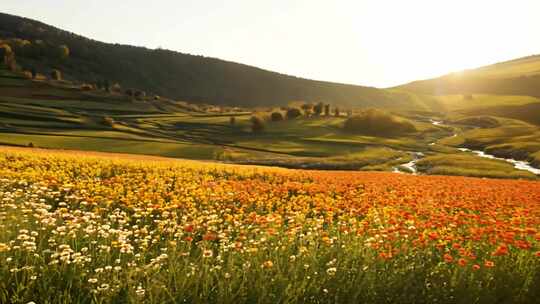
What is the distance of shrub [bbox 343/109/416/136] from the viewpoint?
118 m

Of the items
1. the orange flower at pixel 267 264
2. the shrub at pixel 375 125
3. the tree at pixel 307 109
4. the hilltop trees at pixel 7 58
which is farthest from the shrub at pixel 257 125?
the orange flower at pixel 267 264

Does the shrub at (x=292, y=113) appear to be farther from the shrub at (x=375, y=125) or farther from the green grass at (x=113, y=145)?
the green grass at (x=113, y=145)

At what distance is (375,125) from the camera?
12069 centimetres

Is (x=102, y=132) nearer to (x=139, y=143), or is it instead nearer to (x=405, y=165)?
(x=139, y=143)

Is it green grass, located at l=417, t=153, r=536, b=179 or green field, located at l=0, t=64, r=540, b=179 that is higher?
green field, located at l=0, t=64, r=540, b=179

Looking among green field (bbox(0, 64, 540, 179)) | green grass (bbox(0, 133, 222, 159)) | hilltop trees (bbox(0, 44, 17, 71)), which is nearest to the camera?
green grass (bbox(0, 133, 222, 159))

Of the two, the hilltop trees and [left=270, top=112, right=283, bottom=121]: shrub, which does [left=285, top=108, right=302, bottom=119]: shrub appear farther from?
the hilltop trees

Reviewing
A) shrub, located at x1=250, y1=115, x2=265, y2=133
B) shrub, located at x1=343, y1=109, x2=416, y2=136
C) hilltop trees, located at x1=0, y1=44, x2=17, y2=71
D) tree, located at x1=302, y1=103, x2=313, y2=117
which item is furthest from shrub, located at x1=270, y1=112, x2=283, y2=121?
hilltop trees, located at x1=0, y1=44, x2=17, y2=71

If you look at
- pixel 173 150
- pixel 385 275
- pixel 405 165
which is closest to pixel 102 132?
pixel 173 150

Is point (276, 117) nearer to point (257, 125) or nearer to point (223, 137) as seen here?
point (257, 125)

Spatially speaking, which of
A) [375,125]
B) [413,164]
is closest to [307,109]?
[375,125]

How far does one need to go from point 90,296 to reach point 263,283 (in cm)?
254

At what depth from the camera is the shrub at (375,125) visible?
387 ft

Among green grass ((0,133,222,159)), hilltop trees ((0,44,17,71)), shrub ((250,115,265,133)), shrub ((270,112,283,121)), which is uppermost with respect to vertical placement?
hilltop trees ((0,44,17,71))
